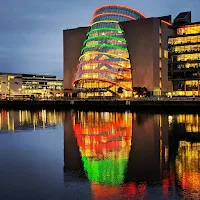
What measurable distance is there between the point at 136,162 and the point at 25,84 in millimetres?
146816

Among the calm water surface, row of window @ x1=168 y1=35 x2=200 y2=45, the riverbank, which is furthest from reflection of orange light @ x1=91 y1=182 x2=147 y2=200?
row of window @ x1=168 y1=35 x2=200 y2=45

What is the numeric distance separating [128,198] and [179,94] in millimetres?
74479

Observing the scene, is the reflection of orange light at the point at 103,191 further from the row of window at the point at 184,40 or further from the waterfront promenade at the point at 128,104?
the row of window at the point at 184,40

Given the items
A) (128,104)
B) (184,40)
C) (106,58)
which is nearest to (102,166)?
(128,104)

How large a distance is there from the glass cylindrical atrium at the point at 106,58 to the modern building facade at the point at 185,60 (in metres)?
10.8

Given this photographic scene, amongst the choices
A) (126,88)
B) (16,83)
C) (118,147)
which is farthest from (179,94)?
(16,83)

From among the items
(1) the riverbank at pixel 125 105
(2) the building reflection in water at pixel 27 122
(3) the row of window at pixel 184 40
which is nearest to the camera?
(2) the building reflection in water at pixel 27 122

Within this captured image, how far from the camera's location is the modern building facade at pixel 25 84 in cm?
14988

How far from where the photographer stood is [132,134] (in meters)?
29.2

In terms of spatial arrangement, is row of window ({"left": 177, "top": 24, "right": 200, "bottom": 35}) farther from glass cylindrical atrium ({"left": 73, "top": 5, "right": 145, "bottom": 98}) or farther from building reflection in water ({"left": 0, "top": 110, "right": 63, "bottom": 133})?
building reflection in water ({"left": 0, "top": 110, "right": 63, "bottom": 133})

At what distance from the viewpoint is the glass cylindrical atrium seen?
279ft

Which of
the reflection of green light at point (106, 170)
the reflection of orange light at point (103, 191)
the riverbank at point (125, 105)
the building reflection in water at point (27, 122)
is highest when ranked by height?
the riverbank at point (125, 105)

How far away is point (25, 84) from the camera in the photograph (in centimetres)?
16025

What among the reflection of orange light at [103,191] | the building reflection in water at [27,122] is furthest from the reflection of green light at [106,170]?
the building reflection in water at [27,122]
